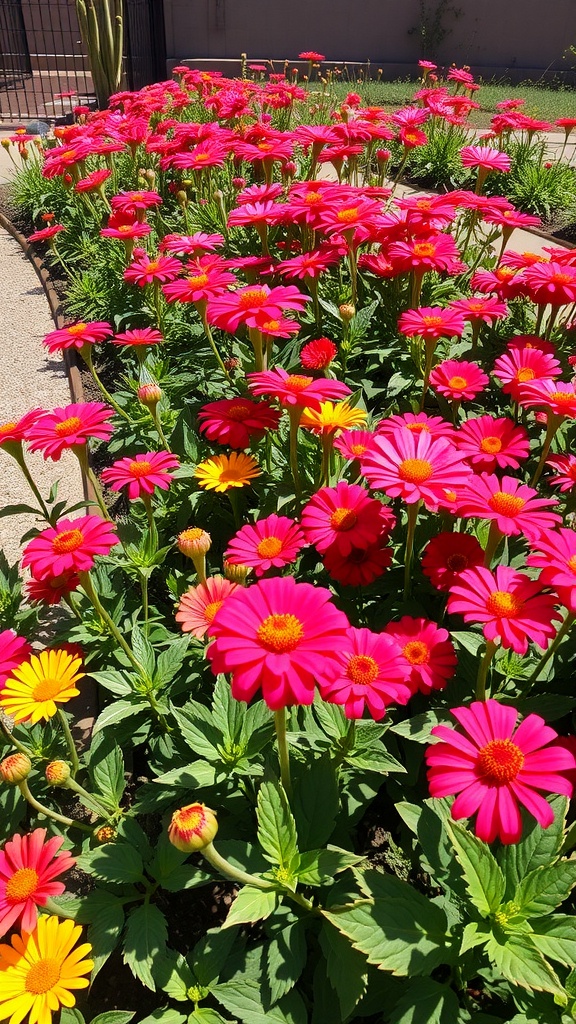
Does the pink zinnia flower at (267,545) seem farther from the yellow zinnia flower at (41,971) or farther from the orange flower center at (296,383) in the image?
the yellow zinnia flower at (41,971)

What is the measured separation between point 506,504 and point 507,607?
0.82 feet

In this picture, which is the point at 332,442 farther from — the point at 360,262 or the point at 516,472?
the point at 360,262

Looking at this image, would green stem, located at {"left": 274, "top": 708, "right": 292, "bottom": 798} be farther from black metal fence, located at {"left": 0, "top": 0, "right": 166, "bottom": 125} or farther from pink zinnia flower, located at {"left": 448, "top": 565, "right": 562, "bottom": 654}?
black metal fence, located at {"left": 0, "top": 0, "right": 166, "bottom": 125}

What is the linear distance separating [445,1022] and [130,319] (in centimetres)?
350

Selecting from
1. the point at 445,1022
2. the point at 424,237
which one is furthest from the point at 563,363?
the point at 445,1022

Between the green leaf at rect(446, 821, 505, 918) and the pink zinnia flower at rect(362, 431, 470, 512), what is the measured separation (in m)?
0.63

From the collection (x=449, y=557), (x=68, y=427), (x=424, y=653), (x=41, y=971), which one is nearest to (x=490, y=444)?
(x=449, y=557)

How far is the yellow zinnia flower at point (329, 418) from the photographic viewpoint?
5.80 feet

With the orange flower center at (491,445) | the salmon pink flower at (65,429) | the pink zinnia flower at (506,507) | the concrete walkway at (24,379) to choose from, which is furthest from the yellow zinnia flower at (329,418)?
the concrete walkway at (24,379)

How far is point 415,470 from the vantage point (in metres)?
1.42

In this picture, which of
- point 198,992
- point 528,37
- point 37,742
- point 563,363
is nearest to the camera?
point 198,992

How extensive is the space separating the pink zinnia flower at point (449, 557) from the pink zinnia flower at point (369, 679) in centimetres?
29

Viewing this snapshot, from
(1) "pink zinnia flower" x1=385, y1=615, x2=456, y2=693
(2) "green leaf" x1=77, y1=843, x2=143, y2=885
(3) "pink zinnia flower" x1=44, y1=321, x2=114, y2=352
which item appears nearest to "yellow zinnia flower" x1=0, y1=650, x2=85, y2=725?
(2) "green leaf" x1=77, y1=843, x2=143, y2=885

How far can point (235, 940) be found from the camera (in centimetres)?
144
